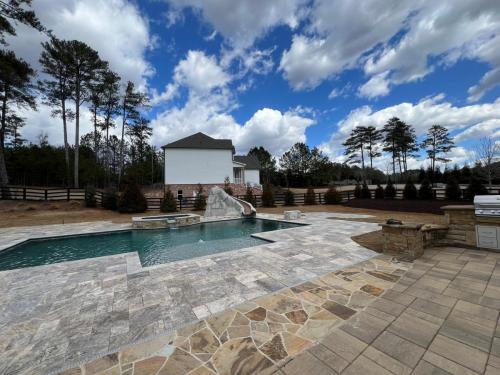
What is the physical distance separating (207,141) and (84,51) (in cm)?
1269

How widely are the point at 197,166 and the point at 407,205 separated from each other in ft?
62.4

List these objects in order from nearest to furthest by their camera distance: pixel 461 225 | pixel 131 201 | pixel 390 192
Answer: pixel 461 225 → pixel 131 201 → pixel 390 192

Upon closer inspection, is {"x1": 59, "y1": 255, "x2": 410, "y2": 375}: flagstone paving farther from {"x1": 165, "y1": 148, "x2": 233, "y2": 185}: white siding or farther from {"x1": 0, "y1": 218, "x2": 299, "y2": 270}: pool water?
{"x1": 165, "y1": 148, "x2": 233, "y2": 185}: white siding

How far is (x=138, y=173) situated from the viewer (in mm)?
31766

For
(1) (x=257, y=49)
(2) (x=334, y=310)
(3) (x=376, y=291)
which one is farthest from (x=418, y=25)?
(2) (x=334, y=310)

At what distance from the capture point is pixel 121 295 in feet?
9.75

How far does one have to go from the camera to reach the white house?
2188 cm

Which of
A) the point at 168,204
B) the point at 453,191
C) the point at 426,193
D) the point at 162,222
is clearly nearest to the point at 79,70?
the point at 168,204

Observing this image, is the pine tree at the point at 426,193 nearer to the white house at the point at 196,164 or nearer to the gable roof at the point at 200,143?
the white house at the point at 196,164

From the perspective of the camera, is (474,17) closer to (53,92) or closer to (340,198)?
(340,198)

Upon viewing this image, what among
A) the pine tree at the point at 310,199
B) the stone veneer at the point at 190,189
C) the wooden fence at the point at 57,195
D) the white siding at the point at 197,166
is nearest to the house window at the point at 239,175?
the white siding at the point at 197,166

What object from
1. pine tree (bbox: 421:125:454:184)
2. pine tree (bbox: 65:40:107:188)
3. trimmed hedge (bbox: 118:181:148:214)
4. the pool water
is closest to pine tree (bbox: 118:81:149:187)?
pine tree (bbox: 65:40:107:188)

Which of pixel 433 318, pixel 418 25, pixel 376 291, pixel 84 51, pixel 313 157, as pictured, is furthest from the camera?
pixel 313 157

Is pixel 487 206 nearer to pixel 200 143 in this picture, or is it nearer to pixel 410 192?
pixel 410 192
